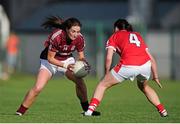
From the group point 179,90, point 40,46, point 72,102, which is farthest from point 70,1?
point 72,102

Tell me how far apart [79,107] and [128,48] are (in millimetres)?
3667

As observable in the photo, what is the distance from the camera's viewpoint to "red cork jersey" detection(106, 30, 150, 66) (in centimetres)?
1385

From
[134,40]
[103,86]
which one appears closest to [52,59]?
[103,86]

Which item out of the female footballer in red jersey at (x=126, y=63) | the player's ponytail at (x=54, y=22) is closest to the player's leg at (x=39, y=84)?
the player's ponytail at (x=54, y=22)

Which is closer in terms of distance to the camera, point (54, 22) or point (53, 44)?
point (53, 44)

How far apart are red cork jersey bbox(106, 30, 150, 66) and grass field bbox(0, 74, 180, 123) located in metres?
1.04

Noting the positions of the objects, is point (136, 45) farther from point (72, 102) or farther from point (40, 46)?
point (40, 46)

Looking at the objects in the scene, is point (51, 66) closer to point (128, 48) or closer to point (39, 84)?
point (39, 84)

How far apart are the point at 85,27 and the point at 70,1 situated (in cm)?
1307

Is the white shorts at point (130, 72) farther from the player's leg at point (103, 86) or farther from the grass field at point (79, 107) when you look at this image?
the grass field at point (79, 107)

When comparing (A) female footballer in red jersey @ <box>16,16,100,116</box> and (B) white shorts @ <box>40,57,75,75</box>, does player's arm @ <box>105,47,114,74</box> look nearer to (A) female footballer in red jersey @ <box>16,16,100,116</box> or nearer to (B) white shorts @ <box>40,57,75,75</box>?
(A) female footballer in red jersey @ <box>16,16,100,116</box>

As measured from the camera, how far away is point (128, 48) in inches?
547

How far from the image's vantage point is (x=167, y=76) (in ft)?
111

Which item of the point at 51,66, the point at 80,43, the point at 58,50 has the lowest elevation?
the point at 51,66
